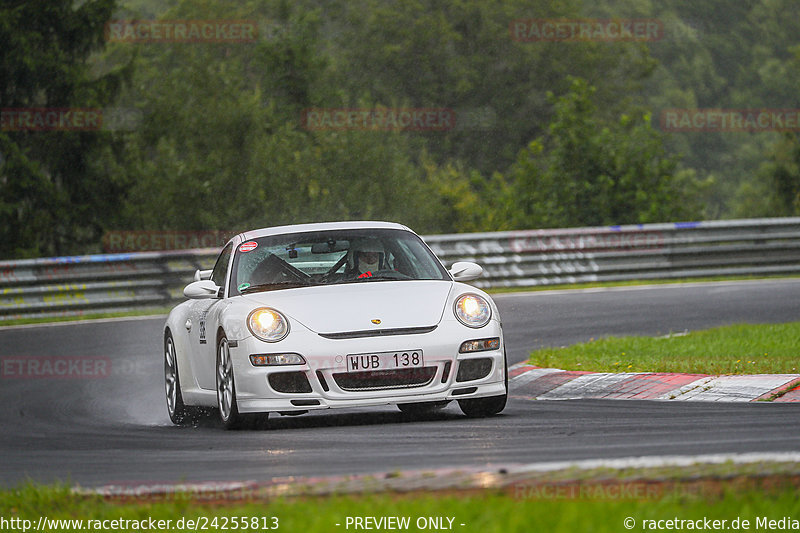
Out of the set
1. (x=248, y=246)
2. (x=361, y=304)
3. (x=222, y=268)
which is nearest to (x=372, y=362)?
(x=361, y=304)

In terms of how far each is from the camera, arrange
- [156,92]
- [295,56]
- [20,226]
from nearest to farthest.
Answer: [20,226], [156,92], [295,56]

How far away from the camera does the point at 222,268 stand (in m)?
10.4

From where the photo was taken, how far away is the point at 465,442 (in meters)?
7.32

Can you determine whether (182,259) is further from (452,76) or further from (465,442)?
(452,76)

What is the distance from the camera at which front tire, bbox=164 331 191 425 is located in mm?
10430

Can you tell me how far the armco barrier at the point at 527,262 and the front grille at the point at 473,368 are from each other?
36.4 feet

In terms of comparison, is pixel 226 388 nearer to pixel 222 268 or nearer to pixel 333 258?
pixel 333 258

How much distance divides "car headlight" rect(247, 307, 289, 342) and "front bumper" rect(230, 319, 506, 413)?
51mm

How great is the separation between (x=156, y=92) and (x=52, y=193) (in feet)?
34.8

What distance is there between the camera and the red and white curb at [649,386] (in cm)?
939

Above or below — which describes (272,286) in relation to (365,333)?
above

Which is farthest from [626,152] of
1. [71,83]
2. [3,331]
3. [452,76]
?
[452,76]

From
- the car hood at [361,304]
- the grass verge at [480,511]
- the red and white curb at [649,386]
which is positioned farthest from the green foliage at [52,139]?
the grass verge at [480,511]

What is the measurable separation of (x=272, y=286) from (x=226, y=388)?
84 centimetres
